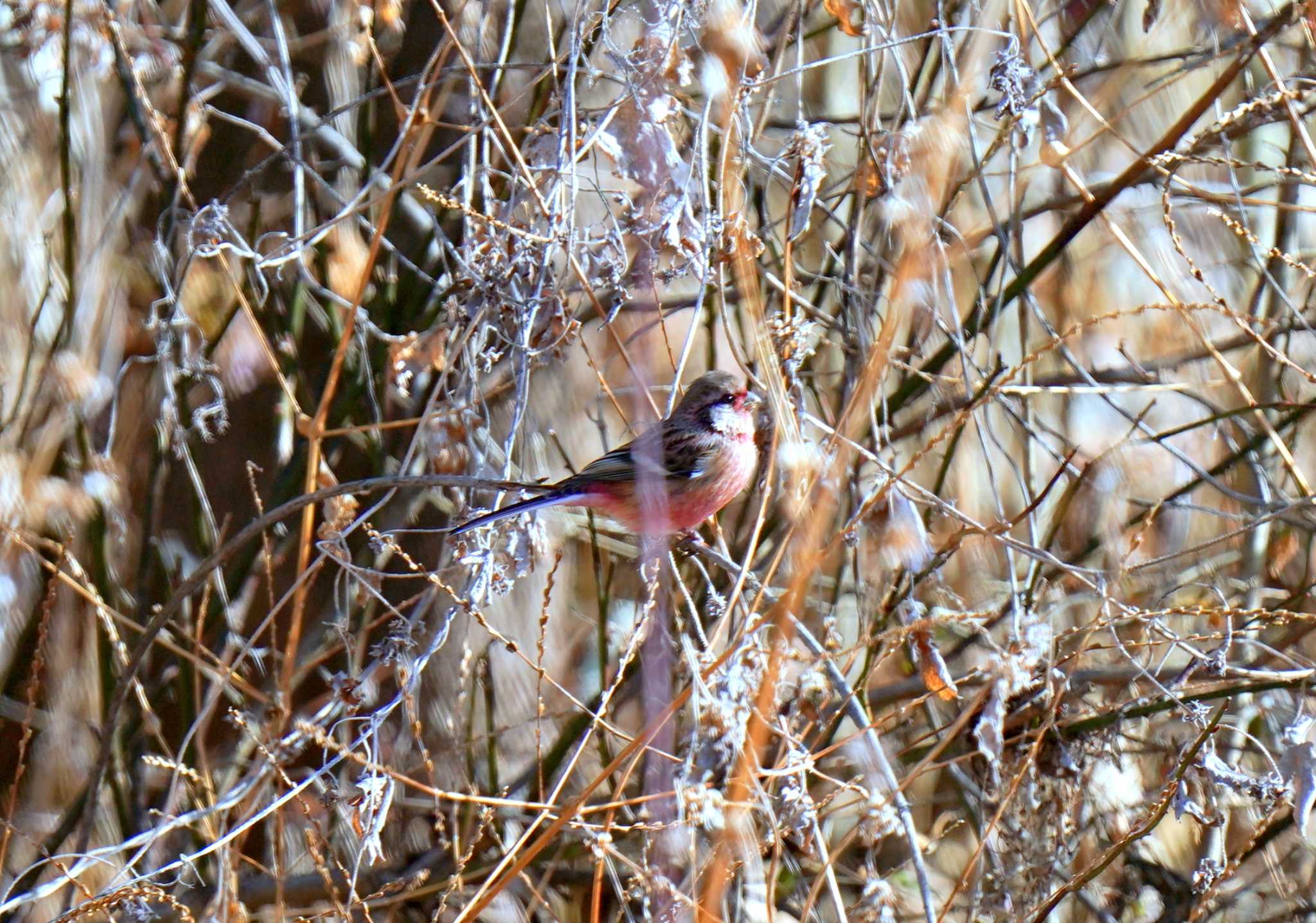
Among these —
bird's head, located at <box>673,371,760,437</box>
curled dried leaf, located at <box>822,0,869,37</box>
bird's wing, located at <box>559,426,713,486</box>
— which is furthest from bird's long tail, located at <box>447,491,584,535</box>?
curled dried leaf, located at <box>822,0,869,37</box>

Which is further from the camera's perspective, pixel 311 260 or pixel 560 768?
pixel 311 260

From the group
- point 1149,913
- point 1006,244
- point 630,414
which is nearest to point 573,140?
point 1006,244

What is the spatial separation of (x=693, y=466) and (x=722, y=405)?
27cm

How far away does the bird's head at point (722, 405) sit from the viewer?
4.23 metres

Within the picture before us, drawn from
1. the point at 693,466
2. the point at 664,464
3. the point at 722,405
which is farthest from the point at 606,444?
the point at 664,464

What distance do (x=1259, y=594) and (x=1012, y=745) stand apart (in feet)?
3.58

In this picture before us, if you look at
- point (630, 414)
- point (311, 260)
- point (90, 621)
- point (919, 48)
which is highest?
point (919, 48)

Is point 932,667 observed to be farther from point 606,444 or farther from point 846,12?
point 606,444

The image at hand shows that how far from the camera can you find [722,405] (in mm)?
4277

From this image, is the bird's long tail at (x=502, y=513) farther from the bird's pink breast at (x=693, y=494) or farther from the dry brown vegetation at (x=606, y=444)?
the bird's pink breast at (x=693, y=494)

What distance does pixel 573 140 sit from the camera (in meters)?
2.66

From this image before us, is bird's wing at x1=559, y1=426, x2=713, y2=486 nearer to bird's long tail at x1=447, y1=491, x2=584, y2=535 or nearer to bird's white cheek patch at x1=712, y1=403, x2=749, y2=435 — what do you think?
bird's white cheek patch at x1=712, y1=403, x2=749, y2=435

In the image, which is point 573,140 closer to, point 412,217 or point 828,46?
point 412,217

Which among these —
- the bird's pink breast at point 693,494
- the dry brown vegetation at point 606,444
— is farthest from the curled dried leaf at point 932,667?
the bird's pink breast at point 693,494
